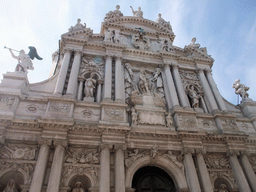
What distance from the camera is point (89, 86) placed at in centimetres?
1122

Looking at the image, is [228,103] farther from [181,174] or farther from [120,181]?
[120,181]

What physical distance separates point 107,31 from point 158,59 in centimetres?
399

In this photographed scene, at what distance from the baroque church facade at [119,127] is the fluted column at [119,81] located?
6 centimetres

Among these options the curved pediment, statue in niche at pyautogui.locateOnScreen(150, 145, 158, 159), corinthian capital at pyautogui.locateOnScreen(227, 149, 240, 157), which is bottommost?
statue in niche at pyautogui.locateOnScreen(150, 145, 158, 159)

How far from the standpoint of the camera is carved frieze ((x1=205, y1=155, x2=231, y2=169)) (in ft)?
32.9

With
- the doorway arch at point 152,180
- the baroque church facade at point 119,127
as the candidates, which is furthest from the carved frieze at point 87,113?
the doorway arch at point 152,180

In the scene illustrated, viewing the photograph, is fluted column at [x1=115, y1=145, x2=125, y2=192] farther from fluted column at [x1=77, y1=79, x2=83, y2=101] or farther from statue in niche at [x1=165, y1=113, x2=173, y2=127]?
fluted column at [x1=77, y1=79, x2=83, y2=101]

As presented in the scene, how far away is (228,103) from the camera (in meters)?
13.3

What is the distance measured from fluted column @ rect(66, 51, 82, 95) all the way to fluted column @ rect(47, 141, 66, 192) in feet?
9.53

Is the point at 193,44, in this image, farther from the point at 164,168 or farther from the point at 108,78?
the point at 164,168

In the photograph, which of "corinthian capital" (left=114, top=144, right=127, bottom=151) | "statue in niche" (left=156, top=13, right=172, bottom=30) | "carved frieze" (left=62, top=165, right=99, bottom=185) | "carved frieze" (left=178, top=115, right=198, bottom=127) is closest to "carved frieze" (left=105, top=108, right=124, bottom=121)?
"corinthian capital" (left=114, top=144, right=127, bottom=151)

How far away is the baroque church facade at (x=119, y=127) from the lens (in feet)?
27.2

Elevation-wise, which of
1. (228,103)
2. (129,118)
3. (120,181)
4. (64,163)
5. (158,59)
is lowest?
(120,181)

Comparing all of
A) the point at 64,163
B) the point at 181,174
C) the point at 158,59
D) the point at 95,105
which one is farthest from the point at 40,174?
the point at 158,59
